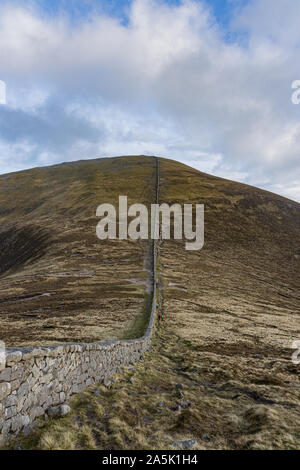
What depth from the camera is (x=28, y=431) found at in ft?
24.0

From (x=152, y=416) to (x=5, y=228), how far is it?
94371 mm

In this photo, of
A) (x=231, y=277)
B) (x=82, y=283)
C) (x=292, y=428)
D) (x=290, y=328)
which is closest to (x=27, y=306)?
(x=82, y=283)

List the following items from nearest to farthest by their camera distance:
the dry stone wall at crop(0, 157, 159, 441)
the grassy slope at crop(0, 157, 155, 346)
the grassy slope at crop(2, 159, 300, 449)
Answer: the dry stone wall at crop(0, 157, 159, 441)
the grassy slope at crop(2, 159, 300, 449)
the grassy slope at crop(0, 157, 155, 346)

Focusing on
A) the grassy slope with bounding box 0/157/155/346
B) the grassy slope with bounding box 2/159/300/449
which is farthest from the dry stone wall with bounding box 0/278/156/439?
the grassy slope with bounding box 0/157/155/346

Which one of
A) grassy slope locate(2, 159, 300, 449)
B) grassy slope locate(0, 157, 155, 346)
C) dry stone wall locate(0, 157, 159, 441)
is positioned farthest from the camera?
grassy slope locate(0, 157, 155, 346)

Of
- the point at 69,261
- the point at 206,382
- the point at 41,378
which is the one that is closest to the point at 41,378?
the point at 41,378

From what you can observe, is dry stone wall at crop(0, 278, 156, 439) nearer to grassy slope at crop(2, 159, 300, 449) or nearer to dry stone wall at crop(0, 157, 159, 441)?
dry stone wall at crop(0, 157, 159, 441)

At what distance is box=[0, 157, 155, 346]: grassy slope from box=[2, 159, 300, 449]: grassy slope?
5.22 m

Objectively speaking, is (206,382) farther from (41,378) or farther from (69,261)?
(69,261)

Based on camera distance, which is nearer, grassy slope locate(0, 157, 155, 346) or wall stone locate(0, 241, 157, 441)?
wall stone locate(0, 241, 157, 441)

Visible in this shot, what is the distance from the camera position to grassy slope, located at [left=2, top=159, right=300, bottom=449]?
8203 mm

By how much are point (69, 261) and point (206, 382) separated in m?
47.1

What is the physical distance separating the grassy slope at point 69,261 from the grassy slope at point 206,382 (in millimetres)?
5221

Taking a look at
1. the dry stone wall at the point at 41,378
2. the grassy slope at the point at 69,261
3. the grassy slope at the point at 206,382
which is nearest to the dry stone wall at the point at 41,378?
the dry stone wall at the point at 41,378
